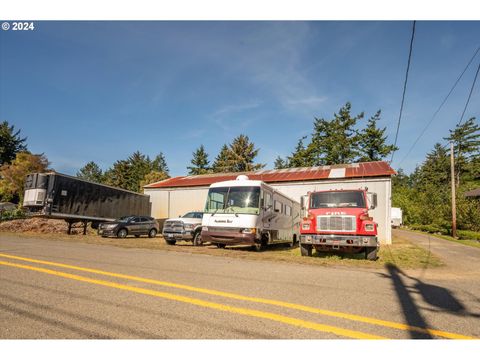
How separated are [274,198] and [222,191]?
276 cm

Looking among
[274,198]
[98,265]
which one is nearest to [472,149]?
[274,198]

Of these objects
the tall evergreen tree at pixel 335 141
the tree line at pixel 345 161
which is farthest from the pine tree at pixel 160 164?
the tall evergreen tree at pixel 335 141

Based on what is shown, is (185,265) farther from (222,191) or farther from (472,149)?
(472,149)

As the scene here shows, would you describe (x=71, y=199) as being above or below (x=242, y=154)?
below

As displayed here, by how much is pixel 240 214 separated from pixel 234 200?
0.76 m

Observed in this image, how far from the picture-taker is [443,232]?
101ft

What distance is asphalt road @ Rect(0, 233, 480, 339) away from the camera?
10.4ft

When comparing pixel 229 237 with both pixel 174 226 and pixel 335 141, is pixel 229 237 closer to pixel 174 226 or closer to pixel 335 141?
pixel 174 226

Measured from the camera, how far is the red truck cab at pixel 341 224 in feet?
31.3

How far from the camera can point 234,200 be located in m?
12.2

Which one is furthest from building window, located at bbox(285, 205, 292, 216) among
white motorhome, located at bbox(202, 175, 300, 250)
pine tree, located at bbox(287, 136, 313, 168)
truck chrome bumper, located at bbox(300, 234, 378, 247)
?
pine tree, located at bbox(287, 136, 313, 168)

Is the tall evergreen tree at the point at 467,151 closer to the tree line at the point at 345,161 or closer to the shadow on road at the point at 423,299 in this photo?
the tree line at the point at 345,161

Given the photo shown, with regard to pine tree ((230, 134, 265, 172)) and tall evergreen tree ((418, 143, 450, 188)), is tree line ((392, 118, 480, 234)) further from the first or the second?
pine tree ((230, 134, 265, 172))

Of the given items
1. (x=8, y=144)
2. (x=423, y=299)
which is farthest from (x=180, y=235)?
(x=8, y=144)
